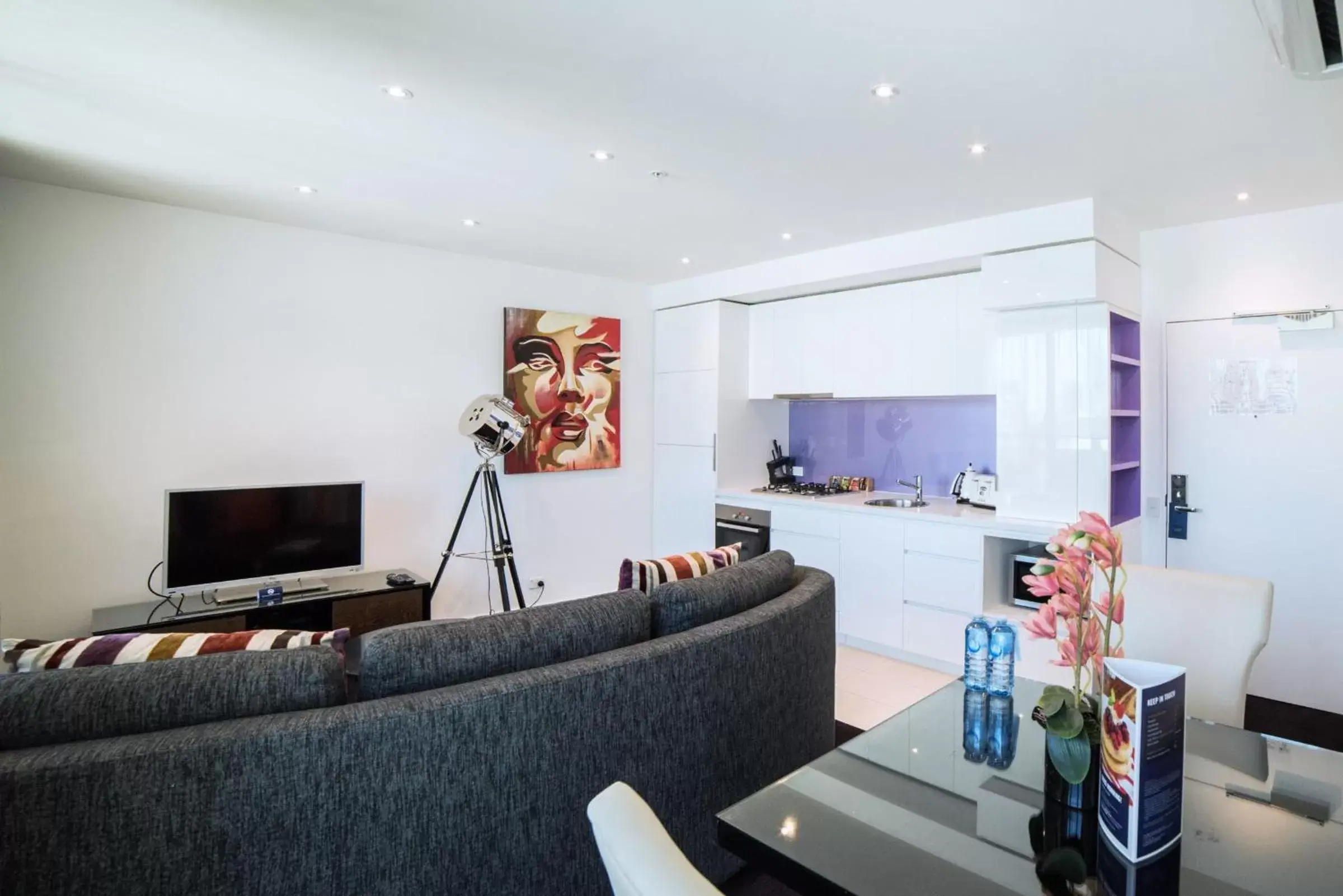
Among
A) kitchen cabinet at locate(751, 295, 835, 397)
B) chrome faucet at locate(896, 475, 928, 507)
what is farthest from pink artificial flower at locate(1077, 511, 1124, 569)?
kitchen cabinet at locate(751, 295, 835, 397)

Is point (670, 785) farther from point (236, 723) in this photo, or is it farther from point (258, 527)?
point (258, 527)

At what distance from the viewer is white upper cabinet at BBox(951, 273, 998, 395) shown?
388 cm

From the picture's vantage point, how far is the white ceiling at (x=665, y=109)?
186cm

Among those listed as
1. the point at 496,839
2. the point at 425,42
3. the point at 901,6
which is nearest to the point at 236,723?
the point at 496,839

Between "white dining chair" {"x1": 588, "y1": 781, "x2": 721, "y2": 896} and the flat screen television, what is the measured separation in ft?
11.1

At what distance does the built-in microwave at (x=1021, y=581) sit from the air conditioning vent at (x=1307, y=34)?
2689mm

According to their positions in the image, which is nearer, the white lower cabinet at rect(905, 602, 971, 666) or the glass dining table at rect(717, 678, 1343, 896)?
the glass dining table at rect(717, 678, 1343, 896)

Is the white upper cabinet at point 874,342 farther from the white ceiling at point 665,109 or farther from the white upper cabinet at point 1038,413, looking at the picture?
the white ceiling at point 665,109

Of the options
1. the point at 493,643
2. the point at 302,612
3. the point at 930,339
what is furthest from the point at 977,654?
the point at 302,612

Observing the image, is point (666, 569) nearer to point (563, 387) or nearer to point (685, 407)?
point (563, 387)

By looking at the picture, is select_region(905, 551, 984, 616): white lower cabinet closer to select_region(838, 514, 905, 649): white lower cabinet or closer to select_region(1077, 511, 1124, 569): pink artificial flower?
select_region(838, 514, 905, 649): white lower cabinet

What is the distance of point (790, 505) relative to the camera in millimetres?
4633

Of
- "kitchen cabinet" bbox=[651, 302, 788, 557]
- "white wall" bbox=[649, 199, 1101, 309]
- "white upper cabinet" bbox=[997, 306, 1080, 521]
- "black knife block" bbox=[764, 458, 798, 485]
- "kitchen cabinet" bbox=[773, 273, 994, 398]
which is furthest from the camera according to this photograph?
"black knife block" bbox=[764, 458, 798, 485]

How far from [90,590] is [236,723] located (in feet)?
9.13
